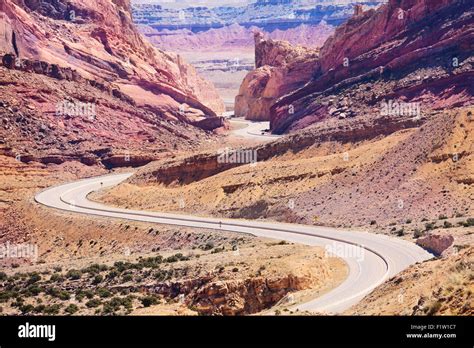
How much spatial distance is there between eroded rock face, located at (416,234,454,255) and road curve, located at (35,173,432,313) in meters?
0.38

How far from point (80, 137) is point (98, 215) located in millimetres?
33940

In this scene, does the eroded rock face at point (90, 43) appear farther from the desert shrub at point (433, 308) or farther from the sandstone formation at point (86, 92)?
the desert shrub at point (433, 308)

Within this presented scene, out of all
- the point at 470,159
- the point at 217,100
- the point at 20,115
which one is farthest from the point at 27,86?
the point at 217,100

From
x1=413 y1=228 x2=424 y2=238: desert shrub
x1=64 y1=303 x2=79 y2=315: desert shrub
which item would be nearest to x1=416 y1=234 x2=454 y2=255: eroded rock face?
x1=413 y1=228 x2=424 y2=238: desert shrub

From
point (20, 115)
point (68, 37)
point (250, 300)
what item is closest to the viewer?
point (250, 300)

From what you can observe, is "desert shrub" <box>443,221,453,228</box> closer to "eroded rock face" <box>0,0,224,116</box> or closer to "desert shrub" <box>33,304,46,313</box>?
"desert shrub" <box>33,304,46,313</box>

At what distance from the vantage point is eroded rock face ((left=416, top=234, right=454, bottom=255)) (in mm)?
41759

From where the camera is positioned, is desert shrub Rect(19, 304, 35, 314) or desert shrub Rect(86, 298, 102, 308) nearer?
desert shrub Rect(19, 304, 35, 314)

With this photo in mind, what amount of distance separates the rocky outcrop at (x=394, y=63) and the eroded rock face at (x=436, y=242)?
37.3 meters

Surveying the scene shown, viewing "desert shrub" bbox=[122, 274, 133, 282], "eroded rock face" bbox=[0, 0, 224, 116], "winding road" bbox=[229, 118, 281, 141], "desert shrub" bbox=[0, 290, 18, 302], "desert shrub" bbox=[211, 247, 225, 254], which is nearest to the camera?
"desert shrub" bbox=[0, 290, 18, 302]

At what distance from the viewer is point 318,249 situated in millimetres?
43469

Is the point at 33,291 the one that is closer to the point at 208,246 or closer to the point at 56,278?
the point at 56,278

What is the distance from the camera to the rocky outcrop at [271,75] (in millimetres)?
125312

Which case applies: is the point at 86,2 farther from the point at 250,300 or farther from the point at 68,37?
the point at 250,300
